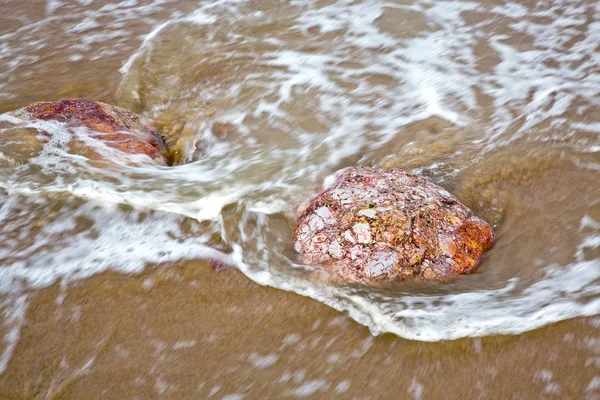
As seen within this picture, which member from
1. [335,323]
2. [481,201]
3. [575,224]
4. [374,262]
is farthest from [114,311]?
[575,224]

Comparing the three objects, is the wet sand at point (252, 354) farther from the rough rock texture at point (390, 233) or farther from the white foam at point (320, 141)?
the rough rock texture at point (390, 233)

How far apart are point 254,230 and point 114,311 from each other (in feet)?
2.89

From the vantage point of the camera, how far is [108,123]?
13.4 ft

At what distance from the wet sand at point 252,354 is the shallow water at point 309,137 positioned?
4.1 inches

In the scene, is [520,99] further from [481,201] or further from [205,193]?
[205,193]

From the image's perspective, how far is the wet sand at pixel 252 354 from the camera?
2416 mm

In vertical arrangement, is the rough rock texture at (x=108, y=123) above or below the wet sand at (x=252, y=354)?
above

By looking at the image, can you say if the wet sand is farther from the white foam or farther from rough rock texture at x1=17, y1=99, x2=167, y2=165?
rough rock texture at x1=17, y1=99, x2=167, y2=165

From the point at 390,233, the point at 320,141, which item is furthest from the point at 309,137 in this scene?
the point at 390,233

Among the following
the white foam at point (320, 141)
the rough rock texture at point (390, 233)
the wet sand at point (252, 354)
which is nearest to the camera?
the wet sand at point (252, 354)

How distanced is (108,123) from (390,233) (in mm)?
2270

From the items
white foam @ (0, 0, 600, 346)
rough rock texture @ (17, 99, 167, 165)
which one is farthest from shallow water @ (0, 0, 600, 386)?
rough rock texture @ (17, 99, 167, 165)

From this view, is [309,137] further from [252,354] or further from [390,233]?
[252,354]

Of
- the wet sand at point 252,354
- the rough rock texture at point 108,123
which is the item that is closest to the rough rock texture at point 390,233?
the wet sand at point 252,354
